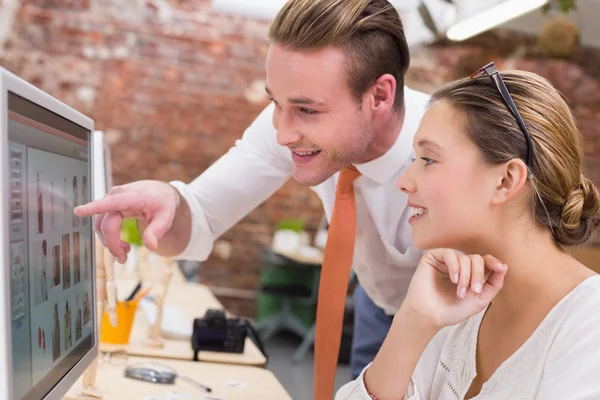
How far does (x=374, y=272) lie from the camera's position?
1.86 metres

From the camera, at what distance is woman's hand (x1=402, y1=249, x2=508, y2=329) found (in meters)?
1.14

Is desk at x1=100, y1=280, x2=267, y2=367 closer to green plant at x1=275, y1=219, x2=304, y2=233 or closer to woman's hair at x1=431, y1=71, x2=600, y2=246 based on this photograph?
woman's hair at x1=431, y1=71, x2=600, y2=246

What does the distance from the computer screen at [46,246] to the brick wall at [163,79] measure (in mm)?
4411

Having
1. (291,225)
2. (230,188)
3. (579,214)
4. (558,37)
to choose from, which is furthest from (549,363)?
(558,37)

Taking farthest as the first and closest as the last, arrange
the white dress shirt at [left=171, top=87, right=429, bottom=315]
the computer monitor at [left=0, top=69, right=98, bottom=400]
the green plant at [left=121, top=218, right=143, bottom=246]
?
the green plant at [left=121, top=218, right=143, bottom=246]
the white dress shirt at [left=171, top=87, right=429, bottom=315]
the computer monitor at [left=0, top=69, right=98, bottom=400]

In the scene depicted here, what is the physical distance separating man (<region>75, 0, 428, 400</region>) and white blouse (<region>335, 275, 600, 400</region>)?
0.39m

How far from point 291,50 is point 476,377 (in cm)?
78

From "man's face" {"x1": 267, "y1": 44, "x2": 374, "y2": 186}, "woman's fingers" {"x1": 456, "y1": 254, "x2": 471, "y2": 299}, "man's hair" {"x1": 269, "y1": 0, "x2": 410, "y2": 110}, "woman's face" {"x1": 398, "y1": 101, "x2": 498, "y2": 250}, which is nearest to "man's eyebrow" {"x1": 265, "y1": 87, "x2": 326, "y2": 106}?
"man's face" {"x1": 267, "y1": 44, "x2": 374, "y2": 186}

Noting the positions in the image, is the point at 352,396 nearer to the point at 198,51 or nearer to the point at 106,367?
the point at 106,367

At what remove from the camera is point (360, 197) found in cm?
178

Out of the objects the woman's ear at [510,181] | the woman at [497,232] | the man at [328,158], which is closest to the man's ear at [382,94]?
the man at [328,158]

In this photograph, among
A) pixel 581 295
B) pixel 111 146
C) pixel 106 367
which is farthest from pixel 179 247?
pixel 111 146

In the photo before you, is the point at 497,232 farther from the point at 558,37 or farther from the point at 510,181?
the point at 558,37

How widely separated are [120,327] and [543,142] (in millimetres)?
1154
